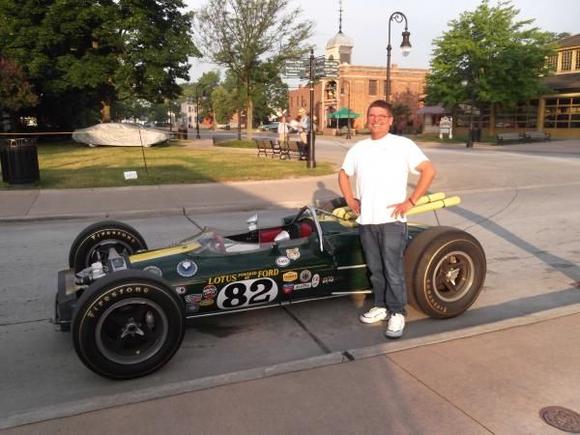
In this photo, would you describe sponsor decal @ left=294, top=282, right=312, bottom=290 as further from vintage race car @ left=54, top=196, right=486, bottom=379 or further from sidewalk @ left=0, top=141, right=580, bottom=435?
sidewalk @ left=0, top=141, right=580, bottom=435

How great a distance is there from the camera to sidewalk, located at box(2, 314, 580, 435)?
2893 millimetres

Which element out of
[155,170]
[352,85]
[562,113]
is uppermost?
[352,85]

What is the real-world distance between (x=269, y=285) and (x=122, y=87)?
94.3 ft

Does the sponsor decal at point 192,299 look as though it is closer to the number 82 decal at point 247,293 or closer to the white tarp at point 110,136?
the number 82 decal at point 247,293

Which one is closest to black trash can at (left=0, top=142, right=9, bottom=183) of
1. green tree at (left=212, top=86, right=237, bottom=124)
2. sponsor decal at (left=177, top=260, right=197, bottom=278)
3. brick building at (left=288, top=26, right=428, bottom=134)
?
sponsor decal at (left=177, top=260, right=197, bottom=278)

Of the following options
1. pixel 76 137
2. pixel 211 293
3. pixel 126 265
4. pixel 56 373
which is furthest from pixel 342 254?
pixel 76 137

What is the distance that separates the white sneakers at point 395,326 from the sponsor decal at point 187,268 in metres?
1.59

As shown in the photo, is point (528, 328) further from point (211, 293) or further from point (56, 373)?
point (56, 373)

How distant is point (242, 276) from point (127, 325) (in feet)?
3.15

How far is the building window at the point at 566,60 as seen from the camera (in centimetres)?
4403

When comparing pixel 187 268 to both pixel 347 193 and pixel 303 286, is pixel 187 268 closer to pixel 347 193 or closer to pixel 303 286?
pixel 303 286

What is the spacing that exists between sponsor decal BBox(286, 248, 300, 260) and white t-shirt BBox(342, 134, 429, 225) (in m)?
0.63

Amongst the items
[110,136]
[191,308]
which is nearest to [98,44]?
[110,136]

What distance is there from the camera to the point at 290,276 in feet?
14.0
